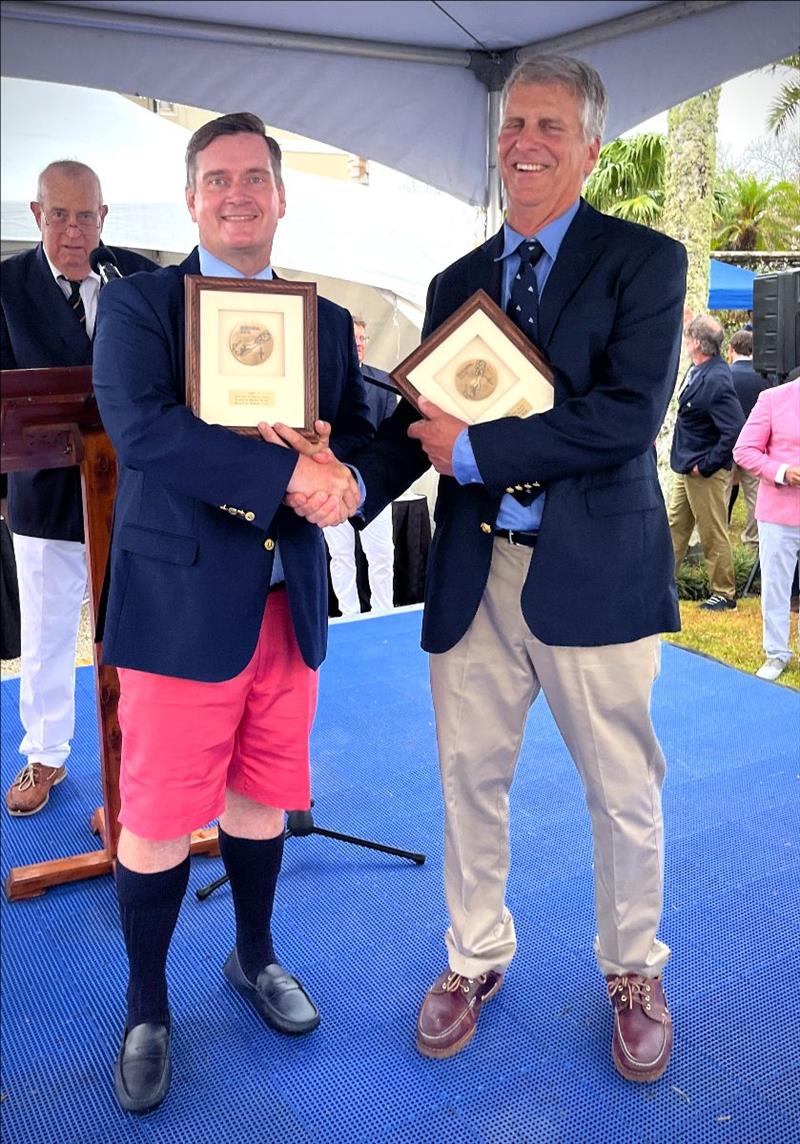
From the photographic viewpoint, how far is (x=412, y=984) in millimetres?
2156

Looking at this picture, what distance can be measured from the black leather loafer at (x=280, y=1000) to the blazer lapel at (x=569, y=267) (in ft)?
4.64

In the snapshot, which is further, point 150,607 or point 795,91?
point 795,91

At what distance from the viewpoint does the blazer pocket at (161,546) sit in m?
1.63

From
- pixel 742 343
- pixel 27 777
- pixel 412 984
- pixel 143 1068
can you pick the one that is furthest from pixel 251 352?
pixel 742 343

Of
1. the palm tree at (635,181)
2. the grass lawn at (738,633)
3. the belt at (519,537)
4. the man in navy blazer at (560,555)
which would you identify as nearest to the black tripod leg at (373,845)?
the man in navy blazer at (560,555)

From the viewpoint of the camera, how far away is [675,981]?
2.16m

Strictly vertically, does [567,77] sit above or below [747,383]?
above

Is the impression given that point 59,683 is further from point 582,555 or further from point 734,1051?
point 734,1051

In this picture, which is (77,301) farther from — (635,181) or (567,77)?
(635,181)

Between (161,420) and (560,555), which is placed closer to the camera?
(161,420)

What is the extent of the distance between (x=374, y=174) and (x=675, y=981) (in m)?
2.14

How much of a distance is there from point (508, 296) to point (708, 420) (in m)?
1.08

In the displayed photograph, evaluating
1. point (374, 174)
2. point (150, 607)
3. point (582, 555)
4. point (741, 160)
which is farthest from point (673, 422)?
point (150, 607)

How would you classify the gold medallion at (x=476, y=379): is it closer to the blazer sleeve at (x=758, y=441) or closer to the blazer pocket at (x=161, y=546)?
the blazer pocket at (x=161, y=546)
